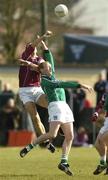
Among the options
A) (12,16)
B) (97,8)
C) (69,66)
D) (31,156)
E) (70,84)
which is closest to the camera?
(70,84)

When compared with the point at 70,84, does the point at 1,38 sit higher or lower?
lower

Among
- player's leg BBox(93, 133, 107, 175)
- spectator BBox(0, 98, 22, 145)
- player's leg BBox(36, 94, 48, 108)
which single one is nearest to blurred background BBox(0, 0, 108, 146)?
spectator BBox(0, 98, 22, 145)

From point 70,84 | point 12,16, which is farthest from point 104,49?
point 70,84

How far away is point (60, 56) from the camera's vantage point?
62500 mm

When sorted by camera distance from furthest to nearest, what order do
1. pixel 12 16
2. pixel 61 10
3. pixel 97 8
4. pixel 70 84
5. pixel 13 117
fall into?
pixel 97 8
pixel 12 16
pixel 13 117
pixel 61 10
pixel 70 84

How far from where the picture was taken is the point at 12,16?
52656 mm

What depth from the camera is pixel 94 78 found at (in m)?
37.1

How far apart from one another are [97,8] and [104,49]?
35973 millimetres

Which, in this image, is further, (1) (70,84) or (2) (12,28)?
(2) (12,28)

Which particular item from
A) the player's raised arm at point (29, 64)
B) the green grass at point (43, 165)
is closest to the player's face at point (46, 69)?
the player's raised arm at point (29, 64)

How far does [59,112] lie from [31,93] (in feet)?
8.54

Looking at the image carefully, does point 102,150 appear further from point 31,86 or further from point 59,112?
point 31,86

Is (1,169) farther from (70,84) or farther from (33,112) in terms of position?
(70,84)

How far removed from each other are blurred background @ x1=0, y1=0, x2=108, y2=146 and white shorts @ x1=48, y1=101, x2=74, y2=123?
2.00 m
